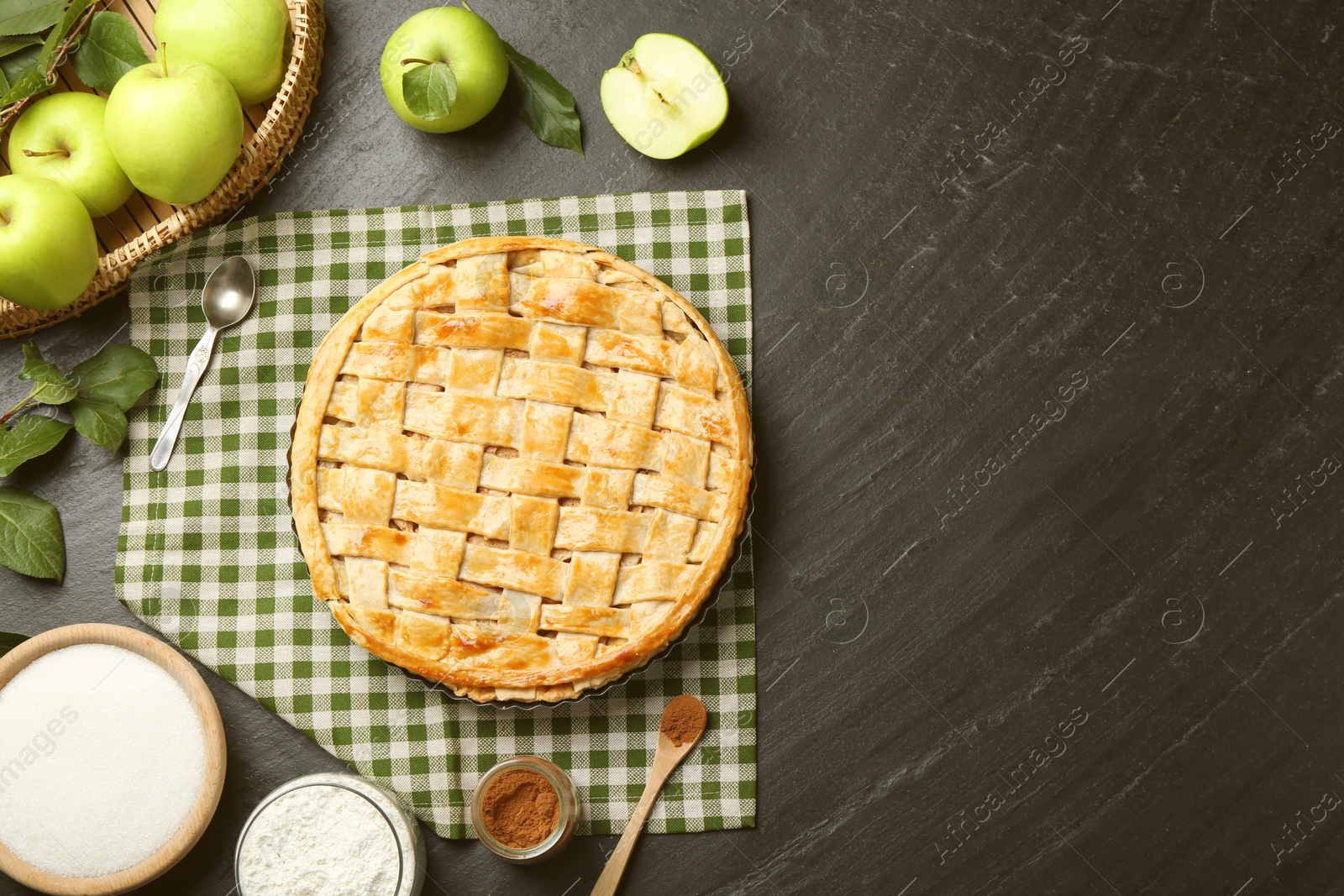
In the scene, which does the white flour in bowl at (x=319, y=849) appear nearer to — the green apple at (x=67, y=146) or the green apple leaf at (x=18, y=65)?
the green apple at (x=67, y=146)

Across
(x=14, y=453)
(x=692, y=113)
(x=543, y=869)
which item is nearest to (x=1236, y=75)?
(x=692, y=113)

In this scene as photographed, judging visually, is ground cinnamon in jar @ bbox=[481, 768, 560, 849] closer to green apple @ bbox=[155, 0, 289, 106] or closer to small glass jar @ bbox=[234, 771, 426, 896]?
small glass jar @ bbox=[234, 771, 426, 896]

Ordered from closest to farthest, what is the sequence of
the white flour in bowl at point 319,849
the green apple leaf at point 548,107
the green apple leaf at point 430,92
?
the white flour in bowl at point 319,849 < the green apple leaf at point 430,92 < the green apple leaf at point 548,107

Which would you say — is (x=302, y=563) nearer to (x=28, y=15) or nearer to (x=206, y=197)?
(x=206, y=197)

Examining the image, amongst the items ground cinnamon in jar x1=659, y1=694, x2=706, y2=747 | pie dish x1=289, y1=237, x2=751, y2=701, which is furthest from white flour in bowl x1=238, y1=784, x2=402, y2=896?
ground cinnamon in jar x1=659, y1=694, x2=706, y2=747

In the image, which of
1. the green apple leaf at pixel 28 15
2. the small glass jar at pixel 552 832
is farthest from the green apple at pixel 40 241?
the small glass jar at pixel 552 832

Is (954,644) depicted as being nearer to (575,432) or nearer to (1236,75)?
(575,432)

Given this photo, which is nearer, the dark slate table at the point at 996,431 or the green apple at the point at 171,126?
the green apple at the point at 171,126
